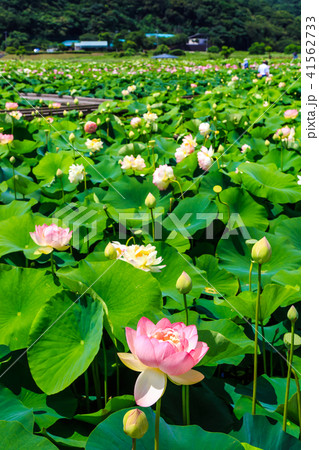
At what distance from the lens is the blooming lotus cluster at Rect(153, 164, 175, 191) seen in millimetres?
1572

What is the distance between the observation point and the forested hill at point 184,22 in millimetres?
23484

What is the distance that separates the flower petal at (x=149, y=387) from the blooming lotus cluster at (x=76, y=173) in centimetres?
128

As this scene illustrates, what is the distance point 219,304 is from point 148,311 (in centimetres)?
25

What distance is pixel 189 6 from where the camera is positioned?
113 ft

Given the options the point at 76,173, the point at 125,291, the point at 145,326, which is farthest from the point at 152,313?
the point at 76,173

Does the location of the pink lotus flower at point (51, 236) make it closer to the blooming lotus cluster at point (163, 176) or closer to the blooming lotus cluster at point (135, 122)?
the blooming lotus cluster at point (163, 176)

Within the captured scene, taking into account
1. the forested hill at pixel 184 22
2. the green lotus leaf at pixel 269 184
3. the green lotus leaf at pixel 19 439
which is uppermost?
the forested hill at pixel 184 22

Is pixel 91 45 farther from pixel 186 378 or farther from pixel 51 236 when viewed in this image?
pixel 186 378

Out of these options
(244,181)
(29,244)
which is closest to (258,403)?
(29,244)

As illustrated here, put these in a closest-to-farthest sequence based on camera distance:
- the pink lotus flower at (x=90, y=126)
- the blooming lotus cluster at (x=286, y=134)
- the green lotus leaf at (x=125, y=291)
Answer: the green lotus leaf at (x=125, y=291), the blooming lotus cluster at (x=286, y=134), the pink lotus flower at (x=90, y=126)

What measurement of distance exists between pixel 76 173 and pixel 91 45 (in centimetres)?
3470

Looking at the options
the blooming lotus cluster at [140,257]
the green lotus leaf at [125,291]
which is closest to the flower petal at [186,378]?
the green lotus leaf at [125,291]

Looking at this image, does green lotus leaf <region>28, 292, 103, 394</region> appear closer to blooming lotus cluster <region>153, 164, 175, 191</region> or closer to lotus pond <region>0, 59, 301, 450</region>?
lotus pond <region>0, 59, 301, 450</region>

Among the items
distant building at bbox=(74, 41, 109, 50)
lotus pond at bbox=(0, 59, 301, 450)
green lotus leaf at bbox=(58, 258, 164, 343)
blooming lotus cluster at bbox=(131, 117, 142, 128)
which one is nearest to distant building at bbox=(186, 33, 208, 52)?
distant building at bbox=(74, 41, 109, 50)
